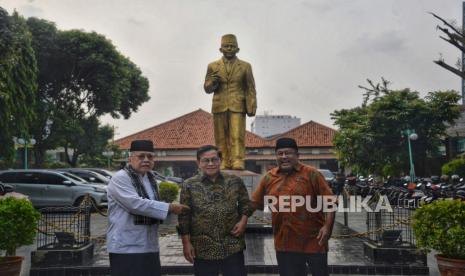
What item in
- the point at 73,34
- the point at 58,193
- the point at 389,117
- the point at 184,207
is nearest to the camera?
the point at 184,207

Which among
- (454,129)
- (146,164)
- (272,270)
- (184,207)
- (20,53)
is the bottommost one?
(272,270)

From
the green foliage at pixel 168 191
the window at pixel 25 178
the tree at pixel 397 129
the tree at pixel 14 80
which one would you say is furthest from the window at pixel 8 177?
the tree at pixel 397 129

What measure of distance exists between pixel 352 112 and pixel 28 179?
1909 cm

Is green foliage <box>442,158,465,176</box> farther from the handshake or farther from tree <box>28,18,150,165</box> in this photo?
the handshake

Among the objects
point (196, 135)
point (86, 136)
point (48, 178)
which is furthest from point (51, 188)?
point (196, 135)

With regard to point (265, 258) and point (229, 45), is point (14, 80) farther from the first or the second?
point (265, 258)

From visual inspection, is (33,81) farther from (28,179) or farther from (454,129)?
(454,129)

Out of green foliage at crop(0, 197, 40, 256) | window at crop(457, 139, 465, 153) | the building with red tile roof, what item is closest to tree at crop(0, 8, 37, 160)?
green foliage at crop(0, 197, 40, 256)

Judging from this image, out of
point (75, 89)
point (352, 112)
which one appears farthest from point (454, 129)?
point (75, 89)

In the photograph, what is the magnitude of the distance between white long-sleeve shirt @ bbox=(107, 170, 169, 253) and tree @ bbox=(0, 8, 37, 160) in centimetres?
1578

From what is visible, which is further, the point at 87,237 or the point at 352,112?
the point at 352,112

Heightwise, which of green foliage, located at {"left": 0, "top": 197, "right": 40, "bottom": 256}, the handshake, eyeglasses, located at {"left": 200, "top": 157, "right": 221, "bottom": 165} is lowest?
green foliage, located at {"left": 0, "top": 197, "right": 40, "bottom": 256}

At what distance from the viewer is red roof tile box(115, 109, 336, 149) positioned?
37906 millimetres

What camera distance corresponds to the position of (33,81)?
20531mm
